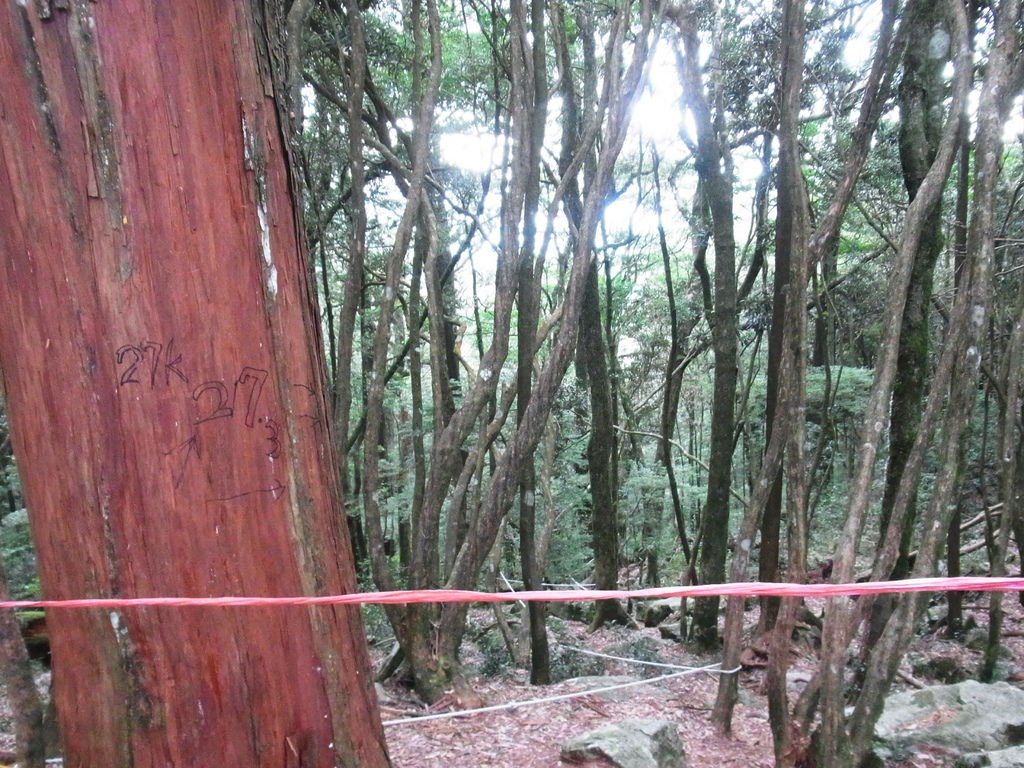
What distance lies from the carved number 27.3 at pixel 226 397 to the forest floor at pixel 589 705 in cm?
285

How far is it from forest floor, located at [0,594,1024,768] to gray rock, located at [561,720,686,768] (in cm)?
16

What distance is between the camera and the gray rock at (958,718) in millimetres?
4105

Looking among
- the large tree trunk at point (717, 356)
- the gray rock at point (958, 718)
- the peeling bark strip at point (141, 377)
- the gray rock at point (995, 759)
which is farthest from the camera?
the large tree trunk at point (717, 356)

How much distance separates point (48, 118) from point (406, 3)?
7.94m

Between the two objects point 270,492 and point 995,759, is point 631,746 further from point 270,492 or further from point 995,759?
point 270,492

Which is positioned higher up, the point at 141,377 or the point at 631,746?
the point at 141,377

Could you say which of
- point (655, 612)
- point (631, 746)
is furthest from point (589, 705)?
point (655, 612)

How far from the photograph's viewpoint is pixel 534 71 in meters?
5.12

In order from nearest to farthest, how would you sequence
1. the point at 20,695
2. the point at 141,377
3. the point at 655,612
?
the point at 141,377, the point at 20,695, the point at 655,612

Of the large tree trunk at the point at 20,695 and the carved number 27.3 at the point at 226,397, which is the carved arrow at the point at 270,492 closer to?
the carved number 27.3 at the point at 226,397

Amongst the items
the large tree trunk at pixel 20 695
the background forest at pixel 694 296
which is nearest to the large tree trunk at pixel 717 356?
the background forest at pixel 694 296

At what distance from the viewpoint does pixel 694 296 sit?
11625mm

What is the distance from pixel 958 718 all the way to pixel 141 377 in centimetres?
511

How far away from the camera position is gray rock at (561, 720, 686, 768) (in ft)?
11.1
